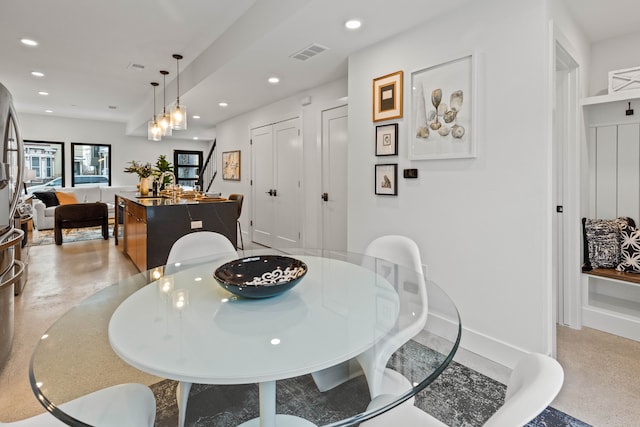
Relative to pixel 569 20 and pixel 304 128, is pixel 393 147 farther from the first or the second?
pixel 304 128

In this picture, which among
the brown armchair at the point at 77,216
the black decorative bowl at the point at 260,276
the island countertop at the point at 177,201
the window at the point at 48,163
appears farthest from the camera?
the window at the point at 48,163

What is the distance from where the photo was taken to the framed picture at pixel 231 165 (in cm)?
663

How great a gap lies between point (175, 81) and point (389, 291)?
498 centimetres

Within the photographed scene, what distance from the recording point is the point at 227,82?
4.21 m

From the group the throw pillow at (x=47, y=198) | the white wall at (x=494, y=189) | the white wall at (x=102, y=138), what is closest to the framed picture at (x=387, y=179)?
the white wall at (x=494, y=189)

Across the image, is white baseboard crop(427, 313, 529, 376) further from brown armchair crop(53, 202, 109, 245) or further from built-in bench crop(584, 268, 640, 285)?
brown armchair crop(53, 202, 109, 245)

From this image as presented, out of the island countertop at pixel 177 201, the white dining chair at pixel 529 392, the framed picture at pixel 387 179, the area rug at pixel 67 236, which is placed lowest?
the area rug at pixel 67 236

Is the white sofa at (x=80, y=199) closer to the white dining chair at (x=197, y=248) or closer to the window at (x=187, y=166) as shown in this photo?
the window at (x=187, y=166)

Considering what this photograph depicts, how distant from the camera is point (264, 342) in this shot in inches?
39.3

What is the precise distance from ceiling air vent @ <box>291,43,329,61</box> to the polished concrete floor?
276 cm

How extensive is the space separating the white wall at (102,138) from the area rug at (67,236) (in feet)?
6.61

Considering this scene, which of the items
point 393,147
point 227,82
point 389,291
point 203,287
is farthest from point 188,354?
point 227,82

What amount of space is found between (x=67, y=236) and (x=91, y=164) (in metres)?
2.98

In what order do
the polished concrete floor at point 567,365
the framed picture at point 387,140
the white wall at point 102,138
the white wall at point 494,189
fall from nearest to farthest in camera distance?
the polished concrete floor at point 567,365, the white wall at point 494,189, the framed picture at point 387,140, the white wall at point 102,138
